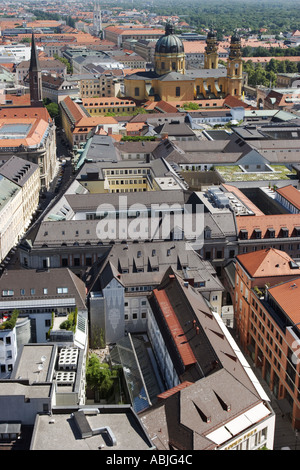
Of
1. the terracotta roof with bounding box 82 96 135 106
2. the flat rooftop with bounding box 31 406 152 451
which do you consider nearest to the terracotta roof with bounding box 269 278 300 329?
the flat rooftop with bounding box 31 406 152 451

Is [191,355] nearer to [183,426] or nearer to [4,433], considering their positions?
[183,426]

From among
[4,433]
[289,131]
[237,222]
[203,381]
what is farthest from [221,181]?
[4,433]

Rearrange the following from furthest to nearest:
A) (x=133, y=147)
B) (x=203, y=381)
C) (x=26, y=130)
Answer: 1. (x=26, y=130)
2. (x=133, y=147)
3. (x=203, y=381)

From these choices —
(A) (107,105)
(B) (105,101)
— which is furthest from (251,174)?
(B) (105,101)

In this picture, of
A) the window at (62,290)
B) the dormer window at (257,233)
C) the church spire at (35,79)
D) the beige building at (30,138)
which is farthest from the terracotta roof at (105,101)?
the window at (62,290)

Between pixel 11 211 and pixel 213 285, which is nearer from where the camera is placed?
pixel 213 285

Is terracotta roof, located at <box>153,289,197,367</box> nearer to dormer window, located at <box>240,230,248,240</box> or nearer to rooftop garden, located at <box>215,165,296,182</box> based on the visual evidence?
dormer window, located at <box>240,230,248,240</box>

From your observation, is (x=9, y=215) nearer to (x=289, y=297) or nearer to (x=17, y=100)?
(x=289, y=297)
